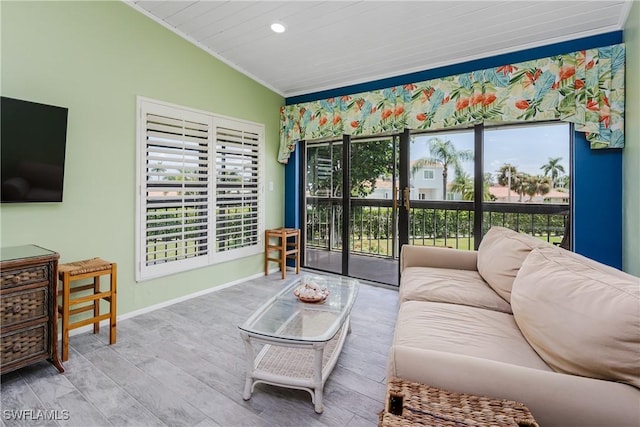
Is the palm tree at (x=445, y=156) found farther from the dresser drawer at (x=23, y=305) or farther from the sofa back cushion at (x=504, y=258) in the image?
the dresser drawer at (x=23, y=305)

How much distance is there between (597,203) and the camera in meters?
2.71

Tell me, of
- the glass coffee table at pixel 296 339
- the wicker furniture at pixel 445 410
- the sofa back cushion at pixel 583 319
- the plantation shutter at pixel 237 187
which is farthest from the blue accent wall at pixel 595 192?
the plantation shutter at pixel 237 187

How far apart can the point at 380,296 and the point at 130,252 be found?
2.55 metres

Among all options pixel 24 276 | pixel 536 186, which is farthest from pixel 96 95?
pixel 536 186

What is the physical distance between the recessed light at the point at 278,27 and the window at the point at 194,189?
1.17 metres

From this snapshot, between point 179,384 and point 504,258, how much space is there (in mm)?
2191

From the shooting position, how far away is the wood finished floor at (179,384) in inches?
65.0

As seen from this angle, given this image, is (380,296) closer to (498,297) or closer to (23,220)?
(498,297)

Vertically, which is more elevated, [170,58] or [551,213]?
[170,58]

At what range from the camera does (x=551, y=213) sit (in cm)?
301

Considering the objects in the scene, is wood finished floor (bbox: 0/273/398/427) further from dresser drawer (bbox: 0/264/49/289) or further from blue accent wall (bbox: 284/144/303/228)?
blue accent wall (bbox: 284/144/303/228)

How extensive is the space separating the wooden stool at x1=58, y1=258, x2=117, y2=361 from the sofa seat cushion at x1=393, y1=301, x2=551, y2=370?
6.97 feet

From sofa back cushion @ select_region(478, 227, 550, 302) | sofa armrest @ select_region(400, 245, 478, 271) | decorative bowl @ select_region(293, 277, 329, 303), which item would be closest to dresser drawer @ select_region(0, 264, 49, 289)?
decorative bowl @ select_region(293, 277, 329, 303)

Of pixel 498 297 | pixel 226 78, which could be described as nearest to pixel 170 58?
pixel 226 78
